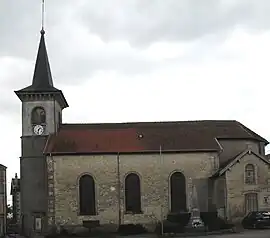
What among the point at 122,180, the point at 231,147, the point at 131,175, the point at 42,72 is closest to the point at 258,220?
the point at 231,147

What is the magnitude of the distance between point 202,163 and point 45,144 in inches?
626

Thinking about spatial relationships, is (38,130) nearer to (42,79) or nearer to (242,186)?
(42,79)

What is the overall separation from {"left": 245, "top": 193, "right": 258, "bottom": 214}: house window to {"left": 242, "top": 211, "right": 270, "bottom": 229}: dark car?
2.81 m

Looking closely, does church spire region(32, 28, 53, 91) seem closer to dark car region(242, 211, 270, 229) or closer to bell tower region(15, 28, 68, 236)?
bell tower region(15, 28, 68, 236)

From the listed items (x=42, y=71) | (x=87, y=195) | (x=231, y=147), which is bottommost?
(x=87, y=195)

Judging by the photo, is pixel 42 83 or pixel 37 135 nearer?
pixel 37 135

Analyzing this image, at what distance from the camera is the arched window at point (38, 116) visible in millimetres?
61281

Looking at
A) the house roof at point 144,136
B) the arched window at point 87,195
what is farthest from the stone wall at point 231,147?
the arched window at point 87,195

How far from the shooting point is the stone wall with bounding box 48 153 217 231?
5650cm

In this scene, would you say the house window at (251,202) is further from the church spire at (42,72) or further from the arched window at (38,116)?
the church spire at (42,72)

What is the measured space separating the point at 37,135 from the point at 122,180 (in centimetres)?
1044

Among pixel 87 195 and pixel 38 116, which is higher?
pixel 38 116

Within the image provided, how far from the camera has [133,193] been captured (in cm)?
5741

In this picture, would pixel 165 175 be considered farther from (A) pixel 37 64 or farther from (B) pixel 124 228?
(A) pixel 37 64
